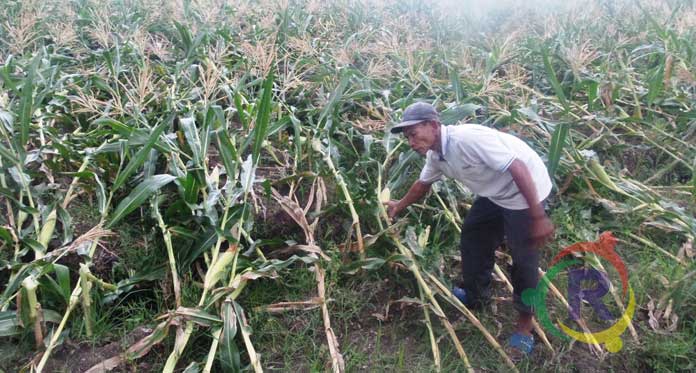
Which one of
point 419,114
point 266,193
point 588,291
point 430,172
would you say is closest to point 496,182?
point 430,172

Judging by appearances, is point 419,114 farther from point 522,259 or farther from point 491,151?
point 522,259

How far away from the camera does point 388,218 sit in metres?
2.92

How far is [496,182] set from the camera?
2.32m

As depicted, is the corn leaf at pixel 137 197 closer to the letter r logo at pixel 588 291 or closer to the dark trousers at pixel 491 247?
the dark trousers at pixel 491 247

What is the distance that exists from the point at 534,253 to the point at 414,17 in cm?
580

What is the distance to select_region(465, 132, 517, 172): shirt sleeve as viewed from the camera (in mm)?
2180

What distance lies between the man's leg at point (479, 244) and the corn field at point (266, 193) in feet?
0.54

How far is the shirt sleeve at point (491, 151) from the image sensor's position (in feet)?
7.15

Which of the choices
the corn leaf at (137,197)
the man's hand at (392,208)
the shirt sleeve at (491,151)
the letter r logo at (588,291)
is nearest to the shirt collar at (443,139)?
the shirt sleeve at (491,151)

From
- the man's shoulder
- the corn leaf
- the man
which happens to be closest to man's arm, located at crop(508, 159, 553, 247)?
the man

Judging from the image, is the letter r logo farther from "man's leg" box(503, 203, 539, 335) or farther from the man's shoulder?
the man's shoulder

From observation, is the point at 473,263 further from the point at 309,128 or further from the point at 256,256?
the point at 309,128

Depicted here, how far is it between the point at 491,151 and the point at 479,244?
63 centimetres

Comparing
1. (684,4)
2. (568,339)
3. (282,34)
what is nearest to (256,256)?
(568,339)
